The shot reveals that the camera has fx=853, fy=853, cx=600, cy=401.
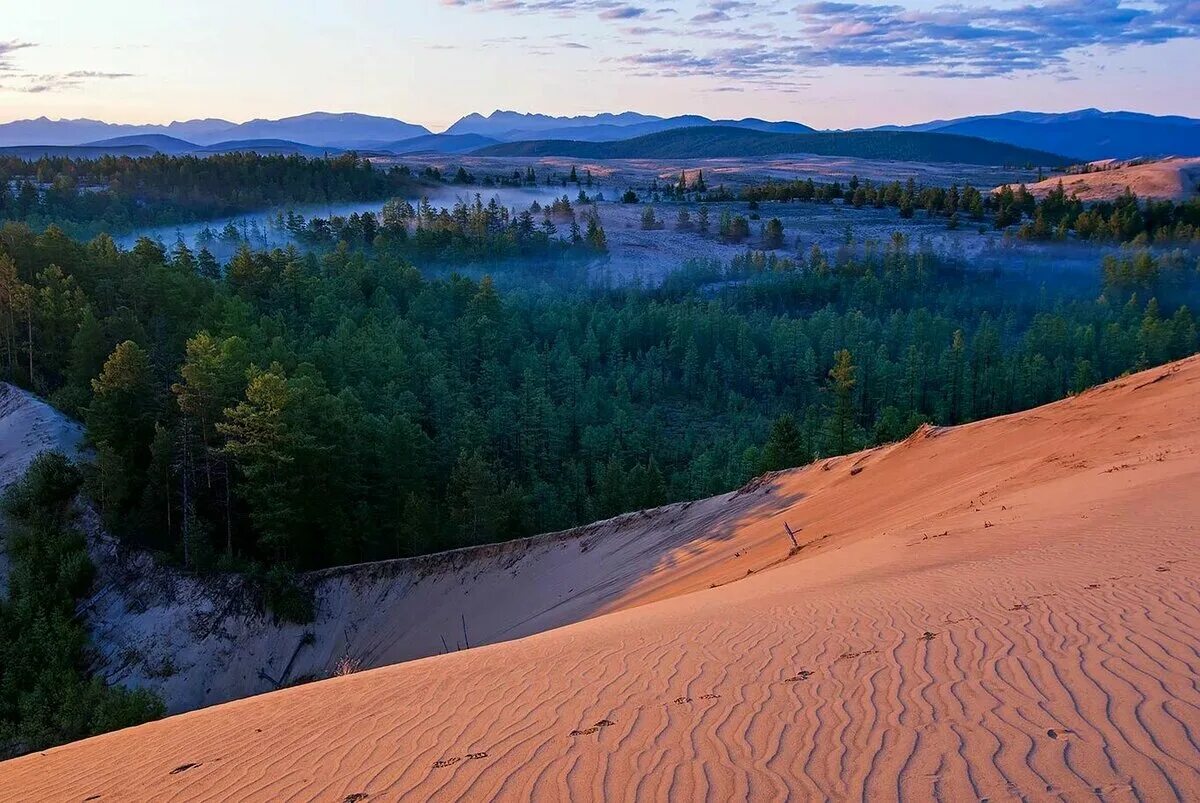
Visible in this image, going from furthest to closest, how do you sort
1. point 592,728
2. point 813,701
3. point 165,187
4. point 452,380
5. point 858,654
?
point 165,187 < point 452,380 < point 858,654 < point 813,701 < point 592,728

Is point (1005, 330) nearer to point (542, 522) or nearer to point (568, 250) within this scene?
point (568, 250)

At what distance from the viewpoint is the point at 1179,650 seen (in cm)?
776

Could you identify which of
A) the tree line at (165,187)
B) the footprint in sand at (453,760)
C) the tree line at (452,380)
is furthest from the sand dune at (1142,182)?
the footprint in sand at (453,760)

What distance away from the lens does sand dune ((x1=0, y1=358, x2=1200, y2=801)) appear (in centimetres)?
612

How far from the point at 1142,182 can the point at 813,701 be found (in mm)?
183298

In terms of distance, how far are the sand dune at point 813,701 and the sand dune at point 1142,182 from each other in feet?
511

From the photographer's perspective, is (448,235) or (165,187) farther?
(165,187)

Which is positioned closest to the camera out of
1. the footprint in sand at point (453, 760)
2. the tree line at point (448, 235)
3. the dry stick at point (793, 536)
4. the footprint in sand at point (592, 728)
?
the footprint in sand at point (453, 760)

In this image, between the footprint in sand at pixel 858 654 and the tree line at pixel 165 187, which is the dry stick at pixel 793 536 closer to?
the footprint in sand at pixel 858 654

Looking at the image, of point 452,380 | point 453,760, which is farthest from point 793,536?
point 452,380

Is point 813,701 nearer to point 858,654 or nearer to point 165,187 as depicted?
point 858,654

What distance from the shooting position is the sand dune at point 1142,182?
151 m

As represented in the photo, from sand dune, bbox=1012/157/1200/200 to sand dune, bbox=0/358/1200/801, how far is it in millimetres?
155621

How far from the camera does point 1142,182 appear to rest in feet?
514
